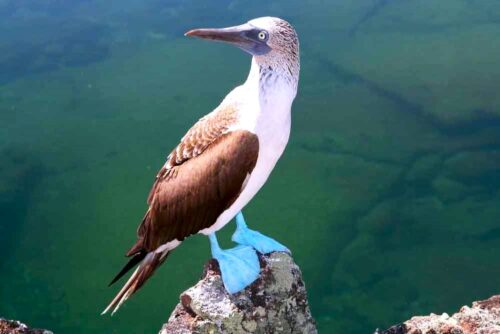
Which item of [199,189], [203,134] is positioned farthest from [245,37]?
[199,189]

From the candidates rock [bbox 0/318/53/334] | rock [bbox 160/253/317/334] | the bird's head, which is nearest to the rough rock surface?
rock [bbox 160/253/317/334]

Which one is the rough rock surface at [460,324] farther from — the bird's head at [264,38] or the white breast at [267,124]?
the bird's head at [264,38]

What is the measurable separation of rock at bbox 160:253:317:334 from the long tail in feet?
0.70

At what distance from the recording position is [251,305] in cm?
306

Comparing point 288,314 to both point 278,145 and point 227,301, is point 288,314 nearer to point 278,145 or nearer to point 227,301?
point 227,301

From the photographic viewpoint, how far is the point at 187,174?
2988 mm

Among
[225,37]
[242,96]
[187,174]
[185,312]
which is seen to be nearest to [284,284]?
[185,312]

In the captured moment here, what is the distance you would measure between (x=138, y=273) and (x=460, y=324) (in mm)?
1476

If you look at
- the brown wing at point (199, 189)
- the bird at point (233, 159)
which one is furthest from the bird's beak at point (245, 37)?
the brown wing at point (199, 189)

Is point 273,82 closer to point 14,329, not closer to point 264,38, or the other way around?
point 264,38

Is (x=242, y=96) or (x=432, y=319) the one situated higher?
(x=242, y=96)

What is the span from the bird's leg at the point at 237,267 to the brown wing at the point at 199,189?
184mm

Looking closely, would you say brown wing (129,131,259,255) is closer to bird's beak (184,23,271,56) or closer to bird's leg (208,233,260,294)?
bird's leg (208,233,260,294)

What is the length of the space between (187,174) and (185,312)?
0.64 meters
